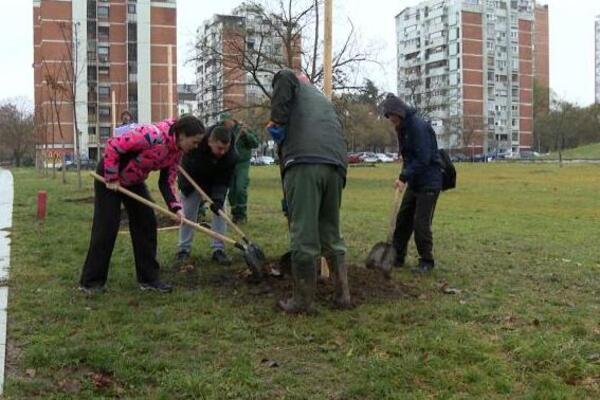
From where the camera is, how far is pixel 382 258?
6672mm

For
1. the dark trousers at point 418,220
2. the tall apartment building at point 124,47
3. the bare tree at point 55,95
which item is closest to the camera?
the dark trousers at point 418,220

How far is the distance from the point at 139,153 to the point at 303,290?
179 cm

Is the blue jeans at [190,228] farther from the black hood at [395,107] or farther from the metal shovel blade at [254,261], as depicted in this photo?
the black hood at [395,107]

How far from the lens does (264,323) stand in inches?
199

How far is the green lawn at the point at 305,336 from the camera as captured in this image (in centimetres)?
386

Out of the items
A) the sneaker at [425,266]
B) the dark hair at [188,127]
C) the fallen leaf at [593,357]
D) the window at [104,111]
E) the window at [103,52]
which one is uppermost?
the window at [103,52]

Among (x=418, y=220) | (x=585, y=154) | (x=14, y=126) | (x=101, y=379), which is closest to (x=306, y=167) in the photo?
(x=101, y=379)

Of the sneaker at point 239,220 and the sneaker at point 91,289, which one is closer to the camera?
the sneaker at point 91,289

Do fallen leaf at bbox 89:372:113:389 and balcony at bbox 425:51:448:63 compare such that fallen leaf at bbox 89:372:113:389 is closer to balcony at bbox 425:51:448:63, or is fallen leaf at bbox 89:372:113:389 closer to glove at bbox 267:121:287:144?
glove at bbox 267:121:287:144

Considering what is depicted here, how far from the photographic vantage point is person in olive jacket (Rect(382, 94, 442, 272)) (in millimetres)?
6883

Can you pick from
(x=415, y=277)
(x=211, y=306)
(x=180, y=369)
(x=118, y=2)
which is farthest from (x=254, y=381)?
(x=118, y=2)

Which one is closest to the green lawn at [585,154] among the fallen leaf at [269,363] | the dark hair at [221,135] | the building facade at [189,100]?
the building facade at [189,100]

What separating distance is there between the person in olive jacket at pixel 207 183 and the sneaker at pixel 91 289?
1.35 meters

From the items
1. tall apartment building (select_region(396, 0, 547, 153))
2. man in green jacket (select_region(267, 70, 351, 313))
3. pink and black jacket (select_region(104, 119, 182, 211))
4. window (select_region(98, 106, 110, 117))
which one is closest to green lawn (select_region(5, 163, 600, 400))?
man in green jacket (select_region(267, 70, 351, 313))
